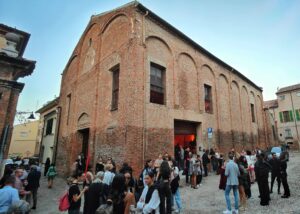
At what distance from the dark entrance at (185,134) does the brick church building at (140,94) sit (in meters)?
0.07

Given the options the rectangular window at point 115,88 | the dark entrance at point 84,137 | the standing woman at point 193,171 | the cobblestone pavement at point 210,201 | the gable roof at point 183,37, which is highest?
the gable roof at point 183,37

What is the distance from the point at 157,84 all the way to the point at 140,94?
2039 millimetres

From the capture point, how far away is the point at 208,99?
15.7 metres

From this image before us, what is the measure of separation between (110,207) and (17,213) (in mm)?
1797

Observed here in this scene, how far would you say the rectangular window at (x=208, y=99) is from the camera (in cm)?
1529

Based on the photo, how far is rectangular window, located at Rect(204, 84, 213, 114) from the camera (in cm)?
1529

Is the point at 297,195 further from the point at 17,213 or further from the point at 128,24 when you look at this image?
the point at 128,24

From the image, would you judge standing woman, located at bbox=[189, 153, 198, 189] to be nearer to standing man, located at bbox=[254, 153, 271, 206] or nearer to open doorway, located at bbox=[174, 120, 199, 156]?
open doorway, located at bbox=[174, 120, 199, 156]

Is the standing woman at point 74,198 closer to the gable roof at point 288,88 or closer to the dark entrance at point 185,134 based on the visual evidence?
the dark entrance at point 185,134

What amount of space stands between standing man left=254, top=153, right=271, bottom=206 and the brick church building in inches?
194

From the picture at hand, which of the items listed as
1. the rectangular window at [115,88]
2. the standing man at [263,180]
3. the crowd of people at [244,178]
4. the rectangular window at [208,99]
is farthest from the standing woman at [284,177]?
the rectangular window at [115,88]

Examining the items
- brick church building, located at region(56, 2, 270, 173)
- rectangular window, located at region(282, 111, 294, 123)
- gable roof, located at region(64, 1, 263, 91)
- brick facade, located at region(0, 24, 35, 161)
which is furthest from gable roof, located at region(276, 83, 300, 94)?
brick facade, located at region(0, 24, 35, 161)

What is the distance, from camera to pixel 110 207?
3070 millimetres

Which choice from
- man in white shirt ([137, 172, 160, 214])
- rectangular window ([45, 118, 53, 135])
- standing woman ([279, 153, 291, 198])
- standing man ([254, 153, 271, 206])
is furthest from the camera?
rectangular window ([45, 118, 53, 135])
